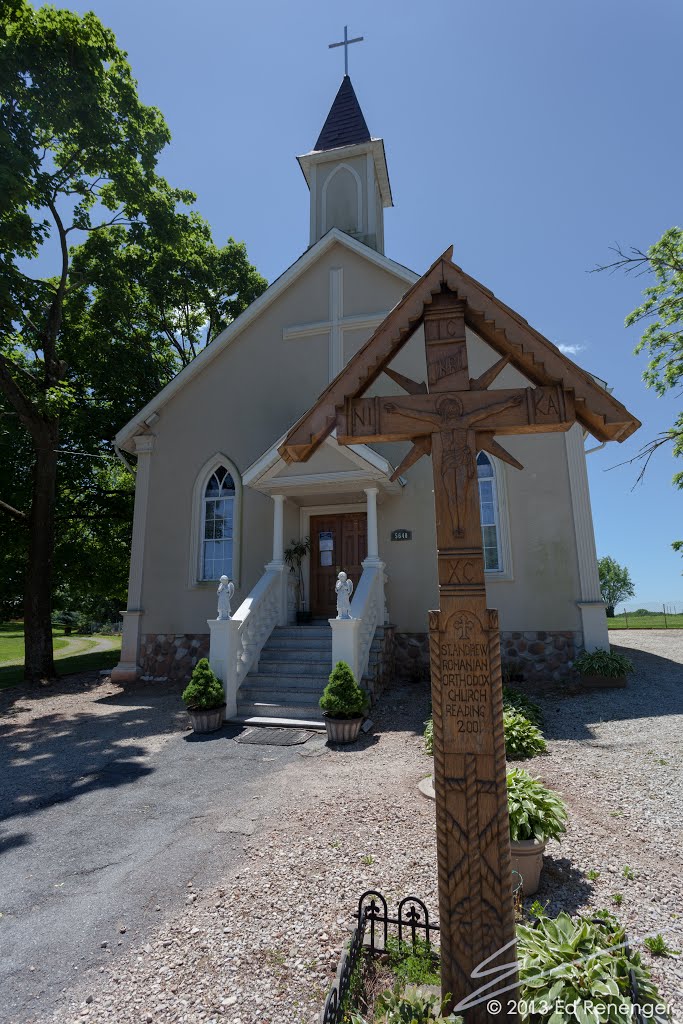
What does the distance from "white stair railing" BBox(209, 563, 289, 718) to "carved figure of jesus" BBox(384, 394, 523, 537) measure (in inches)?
269

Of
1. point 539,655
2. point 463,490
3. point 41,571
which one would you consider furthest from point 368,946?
point 41,571

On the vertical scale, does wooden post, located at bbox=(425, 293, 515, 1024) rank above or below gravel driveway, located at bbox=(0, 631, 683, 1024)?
above

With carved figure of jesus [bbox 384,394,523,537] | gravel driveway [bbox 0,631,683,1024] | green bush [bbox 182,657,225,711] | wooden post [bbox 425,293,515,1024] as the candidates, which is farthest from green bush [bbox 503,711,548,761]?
green bush [bbox 182,657,225,711]

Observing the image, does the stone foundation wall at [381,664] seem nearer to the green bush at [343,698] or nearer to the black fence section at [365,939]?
the green bush at [343,698]

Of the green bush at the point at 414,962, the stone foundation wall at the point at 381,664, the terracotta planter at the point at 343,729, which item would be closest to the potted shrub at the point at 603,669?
the stone foundation wall at the point at 381,664

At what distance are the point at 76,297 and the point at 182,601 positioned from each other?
10133 mm

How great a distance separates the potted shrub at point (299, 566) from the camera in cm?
1168

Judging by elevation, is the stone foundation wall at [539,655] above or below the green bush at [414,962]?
above

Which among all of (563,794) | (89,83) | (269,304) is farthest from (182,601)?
(89,83)

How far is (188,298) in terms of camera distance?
20.2 m

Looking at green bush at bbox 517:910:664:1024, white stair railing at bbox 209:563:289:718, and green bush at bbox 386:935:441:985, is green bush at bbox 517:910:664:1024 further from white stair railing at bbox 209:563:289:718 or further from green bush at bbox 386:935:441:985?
white stair railing at bbox 209:563:289:718

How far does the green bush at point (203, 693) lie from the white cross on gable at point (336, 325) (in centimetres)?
730

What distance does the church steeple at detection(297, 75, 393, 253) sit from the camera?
49.1ft

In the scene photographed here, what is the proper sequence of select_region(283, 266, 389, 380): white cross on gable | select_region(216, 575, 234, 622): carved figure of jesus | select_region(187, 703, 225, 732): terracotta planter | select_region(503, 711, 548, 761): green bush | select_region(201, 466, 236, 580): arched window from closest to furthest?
select_region(503, 711, 548, 761): green bush
select_region(187, 703, 225, 732): terracotta planter
select_region(216, 575, 234, 622): carved figure of jesus
select_region(283, 266, 389, 380): white cross on gable
select_region(201, 466, 236, 580): arched window
